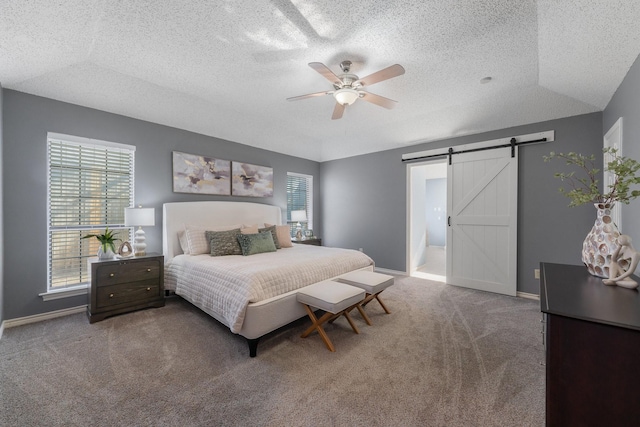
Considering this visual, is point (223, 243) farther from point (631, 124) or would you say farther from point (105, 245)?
point (631, 124)

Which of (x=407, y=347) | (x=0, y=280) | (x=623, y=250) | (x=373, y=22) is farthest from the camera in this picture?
(x=0, y=280)

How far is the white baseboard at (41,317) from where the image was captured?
2736 mm

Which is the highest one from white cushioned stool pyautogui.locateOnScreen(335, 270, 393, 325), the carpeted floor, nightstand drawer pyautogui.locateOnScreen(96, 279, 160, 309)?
white cushioned stool pyautogui.locateOnScreen(335, 270, 393, 325)

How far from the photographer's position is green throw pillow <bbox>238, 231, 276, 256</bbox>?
3610 millimetres

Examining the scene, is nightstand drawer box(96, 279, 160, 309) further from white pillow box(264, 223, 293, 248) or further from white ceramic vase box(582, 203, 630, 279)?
white ceramic vase box(582, 203, 630, 279)

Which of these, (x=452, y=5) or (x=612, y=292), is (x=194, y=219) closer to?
(x=452, y=5)

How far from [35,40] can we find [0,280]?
7.76 ft

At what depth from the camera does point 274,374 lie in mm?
1970

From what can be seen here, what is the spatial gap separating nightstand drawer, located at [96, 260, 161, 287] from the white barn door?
15.0ft

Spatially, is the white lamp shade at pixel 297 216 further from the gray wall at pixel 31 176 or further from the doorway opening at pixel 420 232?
the gray wall at pixel 31 176

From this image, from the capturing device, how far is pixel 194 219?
4027 mm

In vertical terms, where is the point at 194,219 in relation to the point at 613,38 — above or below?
below

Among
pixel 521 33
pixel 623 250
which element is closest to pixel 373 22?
pixel 521 33

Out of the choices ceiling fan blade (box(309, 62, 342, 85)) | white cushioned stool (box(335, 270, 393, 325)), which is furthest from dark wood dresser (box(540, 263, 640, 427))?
ceiling fan blade (box(309, 62, 342, 85))
